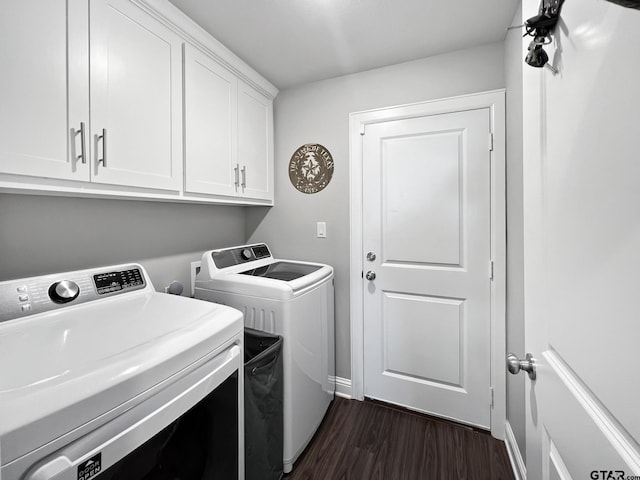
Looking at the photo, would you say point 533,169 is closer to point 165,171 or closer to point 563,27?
point 563,27

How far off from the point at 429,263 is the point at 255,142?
1.49 metres

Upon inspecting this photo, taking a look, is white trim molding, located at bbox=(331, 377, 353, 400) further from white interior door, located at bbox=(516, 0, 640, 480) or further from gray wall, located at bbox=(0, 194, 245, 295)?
white interior door, located at bbox=(516, 0, 640, 480)

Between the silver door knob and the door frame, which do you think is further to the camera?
the door frame

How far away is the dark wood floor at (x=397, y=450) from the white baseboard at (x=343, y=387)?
6.1 inches

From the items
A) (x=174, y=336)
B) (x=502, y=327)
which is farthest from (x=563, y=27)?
(x=502, y=327)

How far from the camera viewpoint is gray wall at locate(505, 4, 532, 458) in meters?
1.40

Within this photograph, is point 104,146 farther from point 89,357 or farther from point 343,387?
point 343,387

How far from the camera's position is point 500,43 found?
5.50 feet

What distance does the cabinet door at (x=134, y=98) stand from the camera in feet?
3.64

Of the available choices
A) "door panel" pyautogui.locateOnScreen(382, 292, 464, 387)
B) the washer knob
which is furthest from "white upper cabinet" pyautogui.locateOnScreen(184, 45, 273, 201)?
"door panel" pyautogui.locateOnScreen(382, 292, 464, 387)

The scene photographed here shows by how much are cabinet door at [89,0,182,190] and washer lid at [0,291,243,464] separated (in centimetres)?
56

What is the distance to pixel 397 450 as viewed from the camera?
63.4 inches

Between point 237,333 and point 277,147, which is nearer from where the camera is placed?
point 237,333

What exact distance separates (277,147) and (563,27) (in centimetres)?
197
